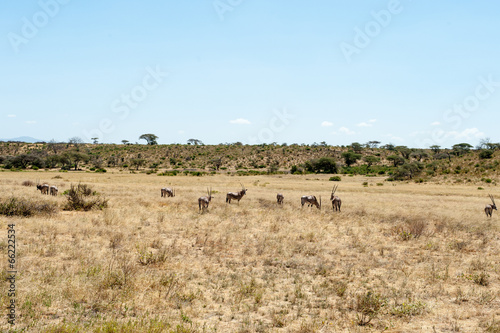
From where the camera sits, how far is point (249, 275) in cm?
1023

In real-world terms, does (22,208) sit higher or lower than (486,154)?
lower

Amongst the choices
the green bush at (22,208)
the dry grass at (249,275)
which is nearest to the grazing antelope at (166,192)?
the dry grass at (249,275)

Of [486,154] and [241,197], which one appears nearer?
[241,197]

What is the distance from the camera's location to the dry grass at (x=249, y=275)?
7.22 m

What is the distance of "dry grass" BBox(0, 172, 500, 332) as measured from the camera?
7.22 meters

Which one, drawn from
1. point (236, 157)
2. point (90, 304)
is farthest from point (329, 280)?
point (236, 157)

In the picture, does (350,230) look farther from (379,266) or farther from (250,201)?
(250,201)

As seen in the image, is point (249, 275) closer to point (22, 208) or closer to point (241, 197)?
point (22, 208)

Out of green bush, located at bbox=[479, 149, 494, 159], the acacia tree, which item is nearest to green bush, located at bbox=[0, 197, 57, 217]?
green bush, located at bbox=[479, 149, 494, 159]

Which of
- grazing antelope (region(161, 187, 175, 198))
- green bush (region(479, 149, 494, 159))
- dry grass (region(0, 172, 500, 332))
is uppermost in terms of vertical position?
green bush (region(479, 149, 494, 159))

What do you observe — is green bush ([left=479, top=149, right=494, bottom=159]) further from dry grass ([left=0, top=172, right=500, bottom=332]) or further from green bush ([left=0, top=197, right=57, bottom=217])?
green bush ([left=0, top=197, right=57, bottom=217])

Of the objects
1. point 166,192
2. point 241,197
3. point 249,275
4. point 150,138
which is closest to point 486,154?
point 241,197

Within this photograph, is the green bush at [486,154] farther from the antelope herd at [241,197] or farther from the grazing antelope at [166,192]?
the grazing antelope at [166,192]

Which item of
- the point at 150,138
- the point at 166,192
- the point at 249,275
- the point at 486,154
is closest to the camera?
the point at 249,275
